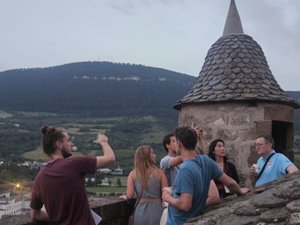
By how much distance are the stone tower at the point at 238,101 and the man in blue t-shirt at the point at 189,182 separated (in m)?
3.43

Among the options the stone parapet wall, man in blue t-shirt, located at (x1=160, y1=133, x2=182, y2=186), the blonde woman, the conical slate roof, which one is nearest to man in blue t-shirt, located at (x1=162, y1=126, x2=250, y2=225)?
the blonde woman

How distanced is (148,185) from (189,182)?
1.26 m

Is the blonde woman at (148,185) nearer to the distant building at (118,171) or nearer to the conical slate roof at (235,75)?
the conical slate roof at (235,75)

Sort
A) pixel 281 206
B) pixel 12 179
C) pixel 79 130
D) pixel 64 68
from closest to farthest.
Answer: pixel 281 206 < pixel 12 179 < pixel 79 130 < pixel 64 68

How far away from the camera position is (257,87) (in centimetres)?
689

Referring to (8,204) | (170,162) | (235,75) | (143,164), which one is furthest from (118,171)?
(143,164)

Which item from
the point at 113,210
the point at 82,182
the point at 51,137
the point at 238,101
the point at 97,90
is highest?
the point at 97,90

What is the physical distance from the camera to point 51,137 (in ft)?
10.3

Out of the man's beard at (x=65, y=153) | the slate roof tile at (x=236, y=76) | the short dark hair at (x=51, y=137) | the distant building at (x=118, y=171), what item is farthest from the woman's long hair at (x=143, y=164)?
the distant building at (x=118, y=171)

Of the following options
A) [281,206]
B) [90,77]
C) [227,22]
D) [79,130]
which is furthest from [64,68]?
[281,206]

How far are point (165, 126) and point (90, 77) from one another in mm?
32468

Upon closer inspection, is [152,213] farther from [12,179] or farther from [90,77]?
[90,77]

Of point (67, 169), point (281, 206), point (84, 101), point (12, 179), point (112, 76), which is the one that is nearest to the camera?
point (281, 206)

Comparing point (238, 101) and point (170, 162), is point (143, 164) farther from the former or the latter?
point (238, 101)
